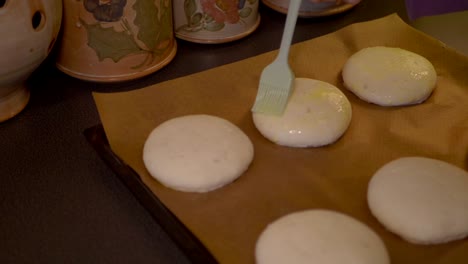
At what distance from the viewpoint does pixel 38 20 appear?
0.64 m

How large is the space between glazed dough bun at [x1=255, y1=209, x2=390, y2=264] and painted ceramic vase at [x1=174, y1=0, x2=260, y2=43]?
0.40 metres

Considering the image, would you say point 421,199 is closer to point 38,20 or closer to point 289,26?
point 289,26

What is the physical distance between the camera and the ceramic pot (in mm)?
594

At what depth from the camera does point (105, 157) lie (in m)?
0.63

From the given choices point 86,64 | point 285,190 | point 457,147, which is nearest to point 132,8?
point 86,64

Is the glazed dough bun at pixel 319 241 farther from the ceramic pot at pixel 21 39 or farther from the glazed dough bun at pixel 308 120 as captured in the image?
the ceramic pot at pixel 21 39

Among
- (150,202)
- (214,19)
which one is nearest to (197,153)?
(150,202)

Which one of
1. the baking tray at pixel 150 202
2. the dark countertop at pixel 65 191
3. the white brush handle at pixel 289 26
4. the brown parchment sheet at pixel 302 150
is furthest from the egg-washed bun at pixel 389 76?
the baking tray at pixel 150 202

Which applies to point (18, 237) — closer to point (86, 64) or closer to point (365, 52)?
point (86, 64)

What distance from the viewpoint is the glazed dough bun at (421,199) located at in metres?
0.55

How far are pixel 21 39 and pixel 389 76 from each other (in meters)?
0.53

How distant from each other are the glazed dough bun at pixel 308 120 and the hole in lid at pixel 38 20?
0.31m

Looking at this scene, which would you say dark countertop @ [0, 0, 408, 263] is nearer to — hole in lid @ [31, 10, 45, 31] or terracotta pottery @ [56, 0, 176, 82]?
terracotta pottery @ [56, 0, 176, 82]

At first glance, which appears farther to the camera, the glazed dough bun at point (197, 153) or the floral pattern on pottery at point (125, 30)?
the floral pattern on pottery at point (125, 30)
